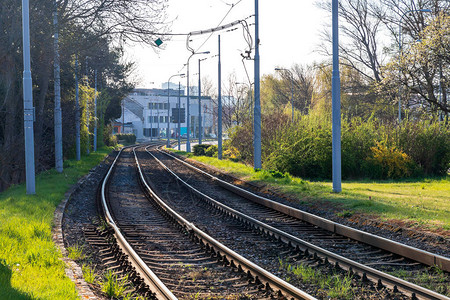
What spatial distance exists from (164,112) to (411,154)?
104158 mm

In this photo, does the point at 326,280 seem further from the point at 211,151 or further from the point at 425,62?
the point at 211,151

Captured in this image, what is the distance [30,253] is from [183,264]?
253 centimetres

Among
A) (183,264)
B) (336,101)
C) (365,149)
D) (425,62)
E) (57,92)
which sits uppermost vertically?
(425,62)

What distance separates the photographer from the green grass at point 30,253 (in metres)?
6.37

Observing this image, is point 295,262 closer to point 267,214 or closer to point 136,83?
point 267,214

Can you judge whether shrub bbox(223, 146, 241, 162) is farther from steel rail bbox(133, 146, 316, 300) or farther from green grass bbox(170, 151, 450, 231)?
steel rail bbox(133, 146, 316, 300)

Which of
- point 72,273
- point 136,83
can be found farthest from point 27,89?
point 136,83

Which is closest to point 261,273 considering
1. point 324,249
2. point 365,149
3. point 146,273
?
point 146,273

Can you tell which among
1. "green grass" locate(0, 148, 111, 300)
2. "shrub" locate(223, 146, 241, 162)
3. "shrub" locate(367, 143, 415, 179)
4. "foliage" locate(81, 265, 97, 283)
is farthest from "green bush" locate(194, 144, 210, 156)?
"foliage" locate(81, 265, 97, 283)

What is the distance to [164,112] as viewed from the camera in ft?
411

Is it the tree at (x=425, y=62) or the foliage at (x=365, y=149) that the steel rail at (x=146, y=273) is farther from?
the tree at (x=425, y=62)

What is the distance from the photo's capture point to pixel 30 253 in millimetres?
8492

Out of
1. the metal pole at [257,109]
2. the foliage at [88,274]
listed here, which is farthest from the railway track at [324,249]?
the metal pole at [257,109]

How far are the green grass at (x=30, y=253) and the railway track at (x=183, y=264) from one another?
1146 mm
